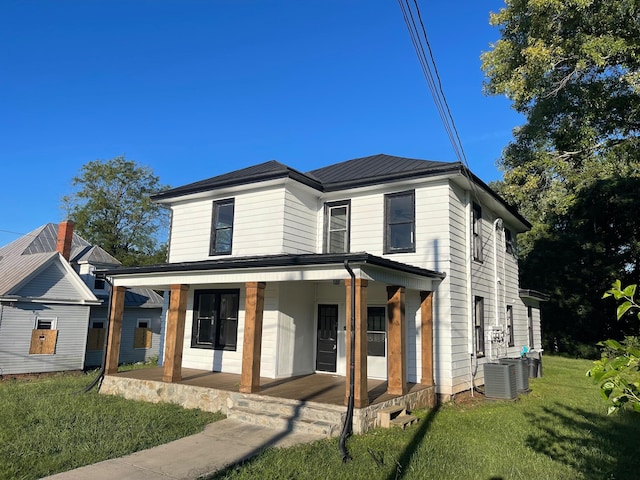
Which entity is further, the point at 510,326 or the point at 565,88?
the point at 510,326

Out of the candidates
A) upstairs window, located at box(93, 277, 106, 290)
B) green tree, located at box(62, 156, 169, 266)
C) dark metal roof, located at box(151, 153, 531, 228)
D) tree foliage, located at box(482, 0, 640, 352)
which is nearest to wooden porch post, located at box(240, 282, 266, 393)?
dark metal roof, located at box(151, 153, 531, 228)

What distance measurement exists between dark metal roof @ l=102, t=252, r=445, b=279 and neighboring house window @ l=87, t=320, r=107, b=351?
992cm

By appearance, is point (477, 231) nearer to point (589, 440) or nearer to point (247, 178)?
point (589, 440)

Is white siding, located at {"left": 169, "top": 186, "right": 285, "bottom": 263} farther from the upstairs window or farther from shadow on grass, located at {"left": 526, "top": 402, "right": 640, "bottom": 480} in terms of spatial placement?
the upstairs window

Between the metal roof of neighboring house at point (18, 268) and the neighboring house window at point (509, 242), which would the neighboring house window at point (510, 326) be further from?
the metal roof of neighboring house at point (18, 268)

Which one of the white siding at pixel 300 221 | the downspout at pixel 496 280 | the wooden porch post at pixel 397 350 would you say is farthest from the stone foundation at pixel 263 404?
the downspout at pixel 496 280

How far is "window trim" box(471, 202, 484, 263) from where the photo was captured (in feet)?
40.2

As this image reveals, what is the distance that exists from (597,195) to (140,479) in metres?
Result: 24.3

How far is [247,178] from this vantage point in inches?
459

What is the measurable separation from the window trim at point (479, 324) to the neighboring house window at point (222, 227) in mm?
6901

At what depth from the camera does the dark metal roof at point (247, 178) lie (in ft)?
37.2

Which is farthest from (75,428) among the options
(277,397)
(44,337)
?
(44,337)

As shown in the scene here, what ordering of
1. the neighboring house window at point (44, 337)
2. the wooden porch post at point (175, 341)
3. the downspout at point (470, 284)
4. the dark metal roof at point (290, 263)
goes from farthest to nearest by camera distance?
the neighboring house window at point (44, 337) < the downspout at point (470, 284) < the wooden porch post at point (175, 341) < the dark metal roof at point (290, 263)

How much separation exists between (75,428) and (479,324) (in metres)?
9.71
